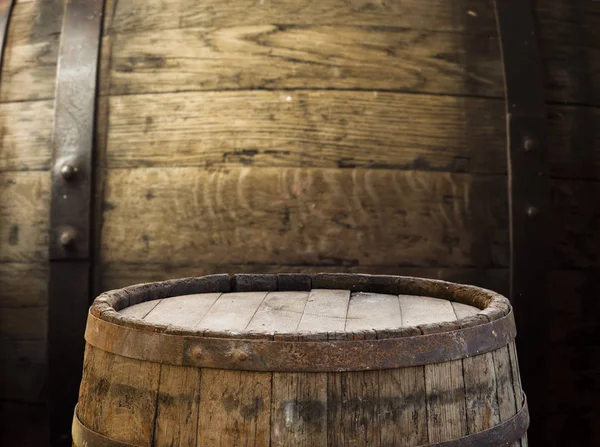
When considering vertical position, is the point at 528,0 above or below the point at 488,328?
above

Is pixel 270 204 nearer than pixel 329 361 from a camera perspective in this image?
No

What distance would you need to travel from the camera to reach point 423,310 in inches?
74.0

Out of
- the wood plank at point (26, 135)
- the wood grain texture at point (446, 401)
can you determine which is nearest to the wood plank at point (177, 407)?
the wood grain texture at point (446, 401)

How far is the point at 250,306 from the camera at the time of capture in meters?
1.93

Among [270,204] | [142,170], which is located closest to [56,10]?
[142,170]

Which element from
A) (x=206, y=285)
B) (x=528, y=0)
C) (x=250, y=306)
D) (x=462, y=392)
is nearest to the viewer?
(x=462, y=392)

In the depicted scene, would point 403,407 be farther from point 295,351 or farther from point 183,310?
point 183,310

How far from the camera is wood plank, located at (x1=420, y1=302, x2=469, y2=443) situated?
1419 mm

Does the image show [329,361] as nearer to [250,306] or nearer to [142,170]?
[250,306]

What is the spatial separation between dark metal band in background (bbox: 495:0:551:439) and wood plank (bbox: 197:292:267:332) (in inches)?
37.2

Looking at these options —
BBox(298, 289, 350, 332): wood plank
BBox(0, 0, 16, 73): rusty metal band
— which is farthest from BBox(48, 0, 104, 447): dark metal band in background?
BBox(298, 289, 350, 332): wood plank

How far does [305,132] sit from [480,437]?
1.23 m

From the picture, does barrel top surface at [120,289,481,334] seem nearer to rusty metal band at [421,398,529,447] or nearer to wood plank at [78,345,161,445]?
wood plank at [78,345,161,445]

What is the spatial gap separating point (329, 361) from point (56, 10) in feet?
6.45
